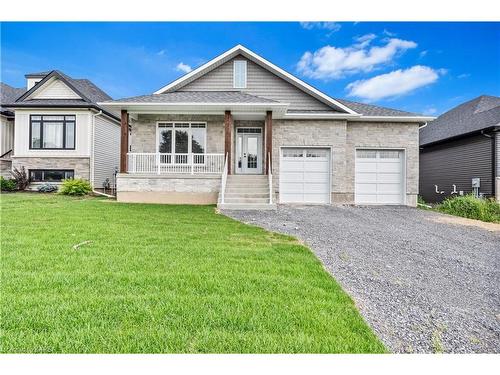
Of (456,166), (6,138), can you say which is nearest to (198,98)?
(6,138)

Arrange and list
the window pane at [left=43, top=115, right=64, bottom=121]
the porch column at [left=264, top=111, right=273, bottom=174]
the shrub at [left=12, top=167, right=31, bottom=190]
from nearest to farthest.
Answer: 1. the porch column at [left=264, top=111, right=273, bottom=174]
2. the shrub at [left=12, top=167, right=31, bottom=190]
3. the window pane at [left=43, top=115, right=64, bottom=121]

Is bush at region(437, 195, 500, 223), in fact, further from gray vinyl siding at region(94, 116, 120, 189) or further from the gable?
the gable

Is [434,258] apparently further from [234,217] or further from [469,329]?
[234,217]

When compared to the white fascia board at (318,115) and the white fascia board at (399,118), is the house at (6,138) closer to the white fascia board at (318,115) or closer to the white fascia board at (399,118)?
the white fascia board at (318,115)

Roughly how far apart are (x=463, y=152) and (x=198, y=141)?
43.8ft

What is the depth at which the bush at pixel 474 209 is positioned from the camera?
33.3ft

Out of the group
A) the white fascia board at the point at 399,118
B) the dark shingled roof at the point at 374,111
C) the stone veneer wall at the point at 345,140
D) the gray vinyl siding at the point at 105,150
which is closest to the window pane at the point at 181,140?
the stone veneer wall at the point at 345,140

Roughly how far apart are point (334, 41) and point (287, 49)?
667 mm

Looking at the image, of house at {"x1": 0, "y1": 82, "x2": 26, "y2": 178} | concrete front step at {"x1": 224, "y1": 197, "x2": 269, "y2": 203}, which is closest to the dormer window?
concrete front step at {"x1": 224, "y1": 197, "x2": 269, "y2": 203}

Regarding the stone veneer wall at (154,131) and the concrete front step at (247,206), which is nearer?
the concrete front step at (247,206)

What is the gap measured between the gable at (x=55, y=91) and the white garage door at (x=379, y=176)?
1432cm

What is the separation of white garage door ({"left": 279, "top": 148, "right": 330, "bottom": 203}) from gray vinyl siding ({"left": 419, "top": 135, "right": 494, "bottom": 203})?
26.0ft

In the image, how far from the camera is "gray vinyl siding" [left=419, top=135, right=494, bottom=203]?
14656 mm

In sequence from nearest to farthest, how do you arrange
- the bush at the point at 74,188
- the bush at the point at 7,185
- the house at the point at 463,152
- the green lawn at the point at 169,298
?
the green lawn at the point at 169,298 → the bush at the point at 74,188 → the bush at the point at 7,185 → the house at the point at 463,152
